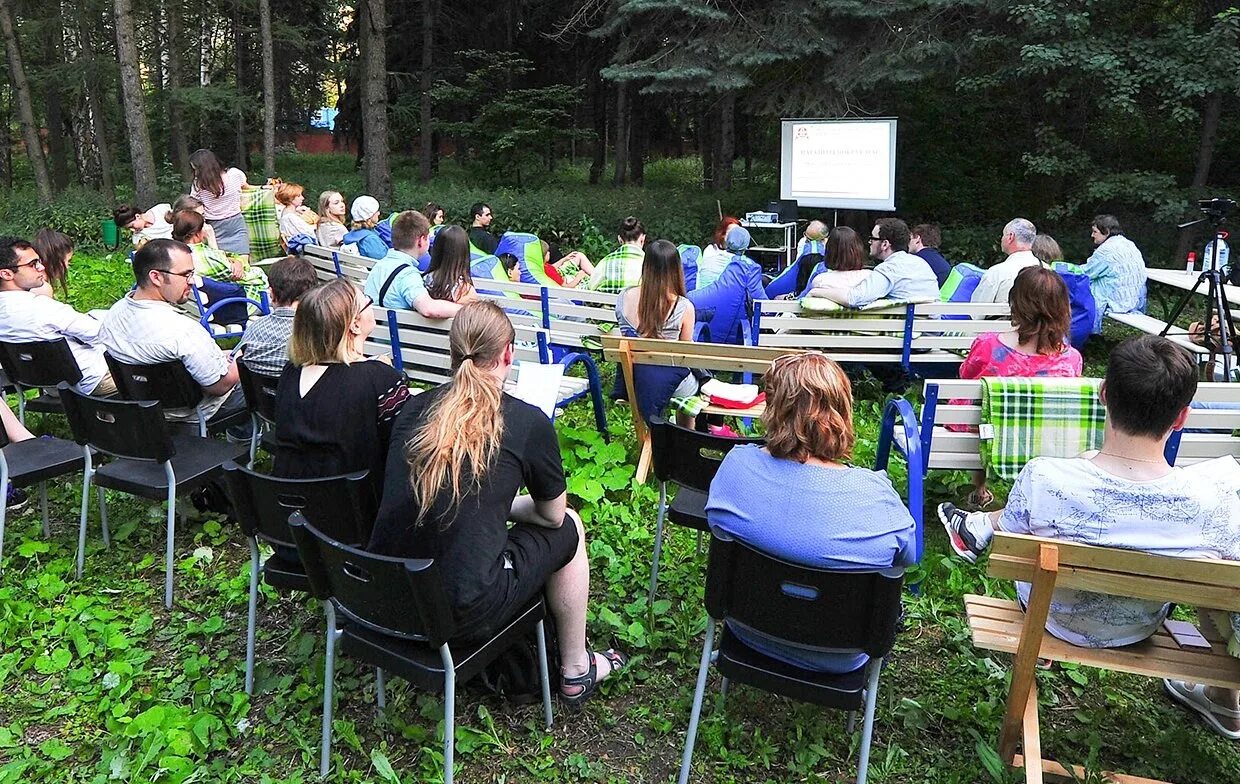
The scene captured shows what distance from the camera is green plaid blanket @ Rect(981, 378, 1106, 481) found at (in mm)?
2992

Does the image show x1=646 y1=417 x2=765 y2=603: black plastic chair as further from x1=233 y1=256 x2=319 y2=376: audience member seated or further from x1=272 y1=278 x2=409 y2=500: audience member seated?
x1=233 y1=256 x2=319 y2=376: audience member seated

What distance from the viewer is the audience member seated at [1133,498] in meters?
2.05

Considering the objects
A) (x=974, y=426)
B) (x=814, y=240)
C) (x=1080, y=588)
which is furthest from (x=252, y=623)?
(x=814, y=240)

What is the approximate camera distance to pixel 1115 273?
6859 mm

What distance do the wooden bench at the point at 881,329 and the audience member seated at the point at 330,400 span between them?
9.49ft

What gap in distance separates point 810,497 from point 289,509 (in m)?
1.46

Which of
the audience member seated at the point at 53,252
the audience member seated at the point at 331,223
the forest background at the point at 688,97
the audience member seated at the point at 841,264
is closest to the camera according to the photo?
the audience member seated at the point at 53,252

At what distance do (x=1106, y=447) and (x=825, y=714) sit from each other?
1.11 m

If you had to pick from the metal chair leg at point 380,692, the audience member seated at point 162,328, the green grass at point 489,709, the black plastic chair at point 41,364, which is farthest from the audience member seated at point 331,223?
the metal chair leg at point 380,692

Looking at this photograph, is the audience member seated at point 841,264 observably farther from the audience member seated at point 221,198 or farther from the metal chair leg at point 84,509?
the audience member seated at point 221,198

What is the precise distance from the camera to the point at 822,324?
5223 millimetres

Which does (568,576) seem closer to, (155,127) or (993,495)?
(993,495)

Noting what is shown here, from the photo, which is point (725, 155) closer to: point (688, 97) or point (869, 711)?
point (688, 97)

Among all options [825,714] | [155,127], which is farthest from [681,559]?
[155,127]
